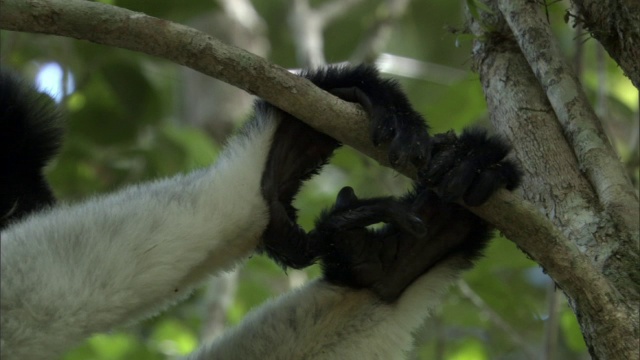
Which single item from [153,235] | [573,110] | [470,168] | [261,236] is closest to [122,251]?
[153,235]

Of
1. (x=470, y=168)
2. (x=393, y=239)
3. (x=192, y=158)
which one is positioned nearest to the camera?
(x=470, y=168)

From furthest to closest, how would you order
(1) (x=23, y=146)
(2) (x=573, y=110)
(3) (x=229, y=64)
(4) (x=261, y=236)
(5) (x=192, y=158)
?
(5) (x=192, y=158), (1) (x=23, y=146), (4) (x=261, y=236), (2) (x=573, y=110), (3) (x=229, y=64)

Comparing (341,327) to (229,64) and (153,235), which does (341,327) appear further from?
(229,64)

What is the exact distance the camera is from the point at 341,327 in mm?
3076

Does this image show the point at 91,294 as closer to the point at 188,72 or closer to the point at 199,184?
the point at 199,184

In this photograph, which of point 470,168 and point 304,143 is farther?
point 304,143

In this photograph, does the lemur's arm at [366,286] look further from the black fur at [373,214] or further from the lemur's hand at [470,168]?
the lemur's hand at [470,168]

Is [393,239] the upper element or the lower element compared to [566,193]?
lower

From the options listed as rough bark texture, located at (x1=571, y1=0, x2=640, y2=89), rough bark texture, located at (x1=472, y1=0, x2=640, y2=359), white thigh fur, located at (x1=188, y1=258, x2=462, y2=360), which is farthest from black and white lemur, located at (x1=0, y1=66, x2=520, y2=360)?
rough bark texture, located at (x1=571, y1=0, x2=640, y2=89)

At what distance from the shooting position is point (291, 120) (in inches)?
117

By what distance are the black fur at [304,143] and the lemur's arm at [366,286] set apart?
120 millimetres

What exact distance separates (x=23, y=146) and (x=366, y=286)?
4.21 feet

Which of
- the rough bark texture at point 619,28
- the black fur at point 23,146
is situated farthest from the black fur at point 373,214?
the black fur at point 23,146

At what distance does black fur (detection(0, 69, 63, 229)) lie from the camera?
324 centimetres
